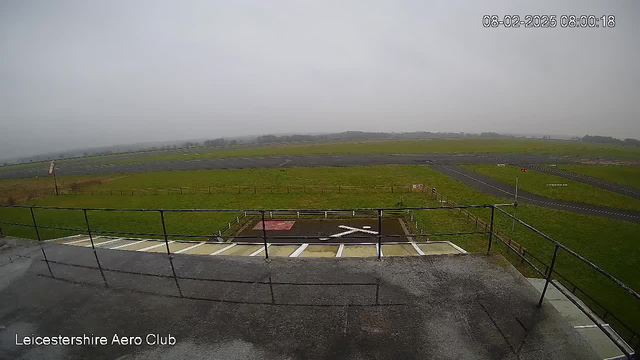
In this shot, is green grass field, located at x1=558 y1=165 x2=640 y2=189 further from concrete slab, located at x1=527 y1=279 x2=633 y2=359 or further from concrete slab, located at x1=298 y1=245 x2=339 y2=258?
concrete slab, located at x1=298 y1=245 x2=339 y2=258

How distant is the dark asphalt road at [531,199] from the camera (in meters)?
23.9

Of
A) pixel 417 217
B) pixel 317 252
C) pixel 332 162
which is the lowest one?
pixel 417 217

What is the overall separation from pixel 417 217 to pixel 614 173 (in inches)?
1799

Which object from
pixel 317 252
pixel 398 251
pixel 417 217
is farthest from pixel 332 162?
pixel 317 252

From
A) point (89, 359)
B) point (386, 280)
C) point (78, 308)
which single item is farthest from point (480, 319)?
point (78, 308)

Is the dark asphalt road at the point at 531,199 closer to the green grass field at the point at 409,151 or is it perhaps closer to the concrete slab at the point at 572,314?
the concrete slab at the point at 572,314

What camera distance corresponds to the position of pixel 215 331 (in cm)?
356

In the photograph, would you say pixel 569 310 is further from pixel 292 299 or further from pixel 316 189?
pixel 316 189

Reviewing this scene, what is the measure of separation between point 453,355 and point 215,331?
10.0ft

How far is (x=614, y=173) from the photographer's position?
42.9 m

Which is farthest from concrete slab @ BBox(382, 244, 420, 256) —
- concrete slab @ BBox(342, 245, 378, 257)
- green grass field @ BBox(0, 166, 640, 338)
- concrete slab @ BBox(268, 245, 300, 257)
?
green grass field @ BBox(0, 166, 640, 338)

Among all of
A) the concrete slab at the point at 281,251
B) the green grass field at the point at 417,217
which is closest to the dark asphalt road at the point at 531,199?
the green grass field at the point at 417,217

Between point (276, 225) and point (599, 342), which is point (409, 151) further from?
point (599, 342)

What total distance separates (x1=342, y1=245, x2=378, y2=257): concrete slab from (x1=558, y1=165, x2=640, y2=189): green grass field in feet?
149
